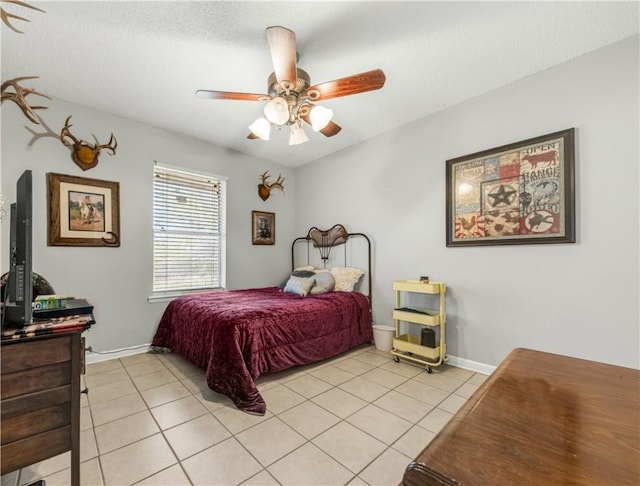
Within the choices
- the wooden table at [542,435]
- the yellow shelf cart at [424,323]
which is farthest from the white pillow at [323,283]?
the wooden table at [542,435]

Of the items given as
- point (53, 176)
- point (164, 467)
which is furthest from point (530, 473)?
point (53, 176)

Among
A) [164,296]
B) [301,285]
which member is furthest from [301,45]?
[164,296]

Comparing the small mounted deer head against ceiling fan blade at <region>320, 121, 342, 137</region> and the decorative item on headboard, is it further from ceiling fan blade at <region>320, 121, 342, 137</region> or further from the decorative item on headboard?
ceiling fan blade at <region>320, 121, 342, 137</region>

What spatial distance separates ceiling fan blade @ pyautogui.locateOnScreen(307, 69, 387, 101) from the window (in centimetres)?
241

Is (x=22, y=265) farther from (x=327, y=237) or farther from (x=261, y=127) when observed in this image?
(x=327, y=237)

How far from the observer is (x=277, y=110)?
2064 millimetres

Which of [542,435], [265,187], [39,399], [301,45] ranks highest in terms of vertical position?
[301,45]

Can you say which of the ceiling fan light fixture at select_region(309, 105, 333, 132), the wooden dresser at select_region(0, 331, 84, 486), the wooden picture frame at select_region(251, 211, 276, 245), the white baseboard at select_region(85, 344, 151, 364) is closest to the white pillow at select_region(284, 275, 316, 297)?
the wooden picture frame at select_region(251, 211, 276, 245)

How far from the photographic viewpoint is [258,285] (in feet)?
14.5

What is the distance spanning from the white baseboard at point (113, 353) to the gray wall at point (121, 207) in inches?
Result: 1.9

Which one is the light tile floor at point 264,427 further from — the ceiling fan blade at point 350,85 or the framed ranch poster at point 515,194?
the ceiling fan blade at point 350,85

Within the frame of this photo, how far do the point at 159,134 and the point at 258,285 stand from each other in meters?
2.45

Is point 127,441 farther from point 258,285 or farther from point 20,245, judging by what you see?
point 258,285

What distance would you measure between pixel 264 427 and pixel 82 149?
3230mm
